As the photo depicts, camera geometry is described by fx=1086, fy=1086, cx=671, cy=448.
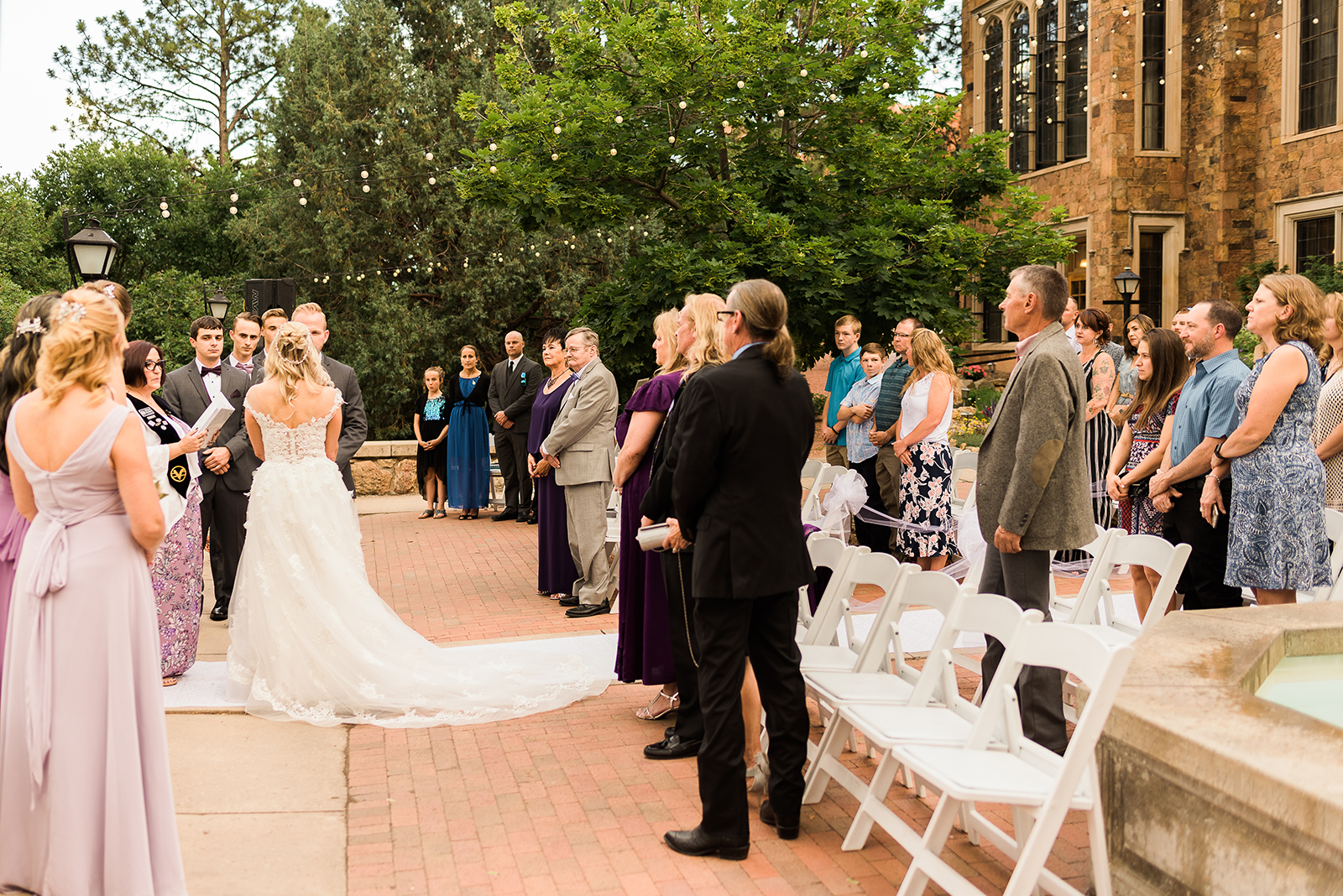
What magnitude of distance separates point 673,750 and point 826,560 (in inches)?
43.8

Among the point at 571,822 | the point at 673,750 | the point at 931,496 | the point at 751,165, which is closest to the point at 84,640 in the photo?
the point at 571,822

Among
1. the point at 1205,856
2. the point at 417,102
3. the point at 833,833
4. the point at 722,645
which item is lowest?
the point at 833,833

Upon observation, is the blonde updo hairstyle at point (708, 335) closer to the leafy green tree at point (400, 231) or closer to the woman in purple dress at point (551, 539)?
the woman in purple dress at point (551, 539)

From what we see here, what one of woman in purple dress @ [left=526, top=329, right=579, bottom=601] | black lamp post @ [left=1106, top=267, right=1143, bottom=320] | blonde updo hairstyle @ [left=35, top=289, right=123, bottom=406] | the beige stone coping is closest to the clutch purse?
the beige stone coping

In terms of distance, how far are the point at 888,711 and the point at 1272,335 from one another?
2.89m

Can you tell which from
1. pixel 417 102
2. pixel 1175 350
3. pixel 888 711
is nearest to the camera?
pixel 888 711

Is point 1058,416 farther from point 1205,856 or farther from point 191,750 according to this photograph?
point 191,750

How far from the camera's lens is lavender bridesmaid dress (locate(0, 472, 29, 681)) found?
3830mm

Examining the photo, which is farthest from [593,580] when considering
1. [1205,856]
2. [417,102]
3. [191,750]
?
[417,102]

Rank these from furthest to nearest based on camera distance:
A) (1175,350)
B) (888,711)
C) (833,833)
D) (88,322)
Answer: (1175,350), (833,833), (888,711), (88,322)

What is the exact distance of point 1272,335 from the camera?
5117 millimetres

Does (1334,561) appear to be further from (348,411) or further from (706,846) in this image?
(348,411)

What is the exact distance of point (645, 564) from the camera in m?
5.38

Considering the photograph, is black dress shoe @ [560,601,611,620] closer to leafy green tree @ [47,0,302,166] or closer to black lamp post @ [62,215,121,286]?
black lamp post @ [62,215,121,286]
